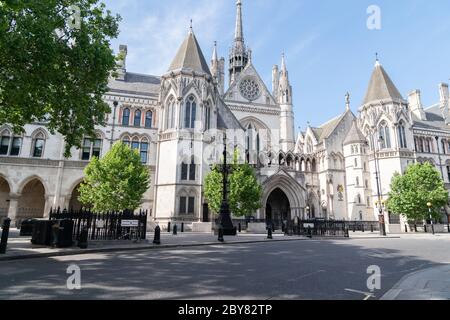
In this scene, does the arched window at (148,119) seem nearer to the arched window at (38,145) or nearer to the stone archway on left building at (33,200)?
the arched window at (38,145)

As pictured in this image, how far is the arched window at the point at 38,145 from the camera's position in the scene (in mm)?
32000

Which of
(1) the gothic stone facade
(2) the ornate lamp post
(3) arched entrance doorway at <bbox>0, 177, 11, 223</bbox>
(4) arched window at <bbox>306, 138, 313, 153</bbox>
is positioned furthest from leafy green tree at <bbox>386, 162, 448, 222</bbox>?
(3) arched entrance doorway at <bbox>0, 177, 11, 223</bbox>

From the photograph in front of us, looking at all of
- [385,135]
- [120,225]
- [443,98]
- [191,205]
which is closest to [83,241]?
[120,225]

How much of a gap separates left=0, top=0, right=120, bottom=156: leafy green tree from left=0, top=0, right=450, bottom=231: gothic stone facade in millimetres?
17492

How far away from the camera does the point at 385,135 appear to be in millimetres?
42094

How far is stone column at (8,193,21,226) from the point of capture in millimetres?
29375

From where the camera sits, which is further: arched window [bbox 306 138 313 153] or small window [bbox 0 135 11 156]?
arched window [bbox 306 138 313 153]

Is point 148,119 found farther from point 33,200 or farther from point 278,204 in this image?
point 278,204

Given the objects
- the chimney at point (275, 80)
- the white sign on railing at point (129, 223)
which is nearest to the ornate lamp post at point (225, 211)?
the white sign on railing at point (129, 223)

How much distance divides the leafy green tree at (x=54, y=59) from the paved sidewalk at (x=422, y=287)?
1313 centimetres

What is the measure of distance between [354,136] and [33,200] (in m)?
42.6

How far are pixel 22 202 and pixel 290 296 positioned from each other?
36246 mm

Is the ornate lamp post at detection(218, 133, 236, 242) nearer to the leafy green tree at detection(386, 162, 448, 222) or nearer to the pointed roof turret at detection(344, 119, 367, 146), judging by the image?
the leafy green tree at detection(386, 162, 448, 222)
